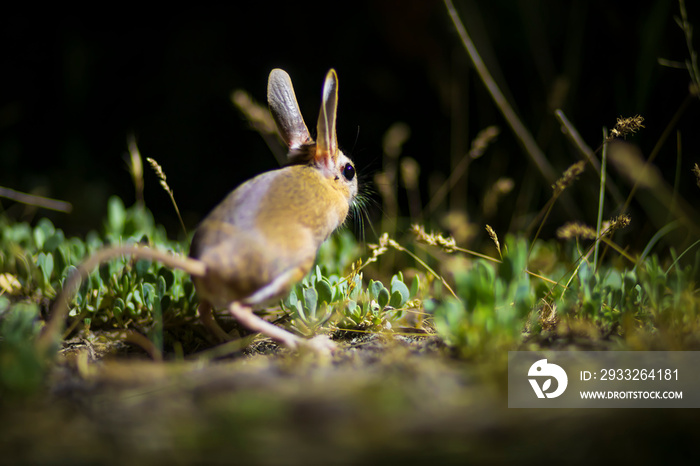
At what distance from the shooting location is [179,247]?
3.25m

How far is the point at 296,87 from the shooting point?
5.26m

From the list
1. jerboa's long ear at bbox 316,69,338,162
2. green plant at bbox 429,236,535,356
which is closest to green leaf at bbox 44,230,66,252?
jerboa's long ear at bbox 316,69,338,162

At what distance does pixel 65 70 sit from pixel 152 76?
90 centimetres

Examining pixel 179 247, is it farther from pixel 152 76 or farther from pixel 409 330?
pixel 152 76

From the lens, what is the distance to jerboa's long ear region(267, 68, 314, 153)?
9.83ft

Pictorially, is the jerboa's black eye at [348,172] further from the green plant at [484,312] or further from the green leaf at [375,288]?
the green plant at [484,312]

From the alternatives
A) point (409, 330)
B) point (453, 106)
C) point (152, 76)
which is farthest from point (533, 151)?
point (152, 76)

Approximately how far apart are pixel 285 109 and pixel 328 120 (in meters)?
0.51

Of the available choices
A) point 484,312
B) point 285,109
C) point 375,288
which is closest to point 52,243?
point 285,109

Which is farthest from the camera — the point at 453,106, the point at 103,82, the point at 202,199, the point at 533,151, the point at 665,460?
the point at 103,82

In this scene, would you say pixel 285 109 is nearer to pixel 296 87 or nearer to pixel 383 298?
pixel 383 298

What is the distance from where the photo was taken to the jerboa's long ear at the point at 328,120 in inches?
96.4

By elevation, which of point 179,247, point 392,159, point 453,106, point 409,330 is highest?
point 453,106

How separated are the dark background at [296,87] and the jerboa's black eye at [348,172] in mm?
1166
